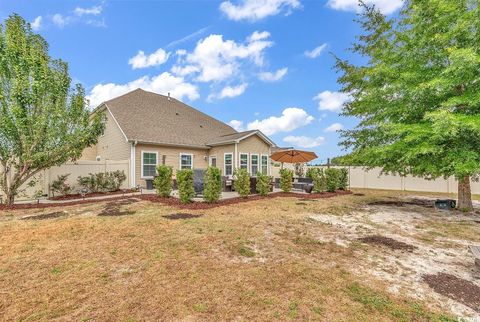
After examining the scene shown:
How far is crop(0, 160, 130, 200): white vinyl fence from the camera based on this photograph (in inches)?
459

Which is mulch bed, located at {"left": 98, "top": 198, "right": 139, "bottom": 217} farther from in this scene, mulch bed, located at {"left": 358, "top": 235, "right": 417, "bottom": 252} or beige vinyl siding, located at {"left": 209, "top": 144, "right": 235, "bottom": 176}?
beige vinyl siding, located at {"left": 209, "top": 144, "right": 235, "bottom": 176}

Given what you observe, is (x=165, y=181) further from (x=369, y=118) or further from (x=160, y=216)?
(x=369, y=118)

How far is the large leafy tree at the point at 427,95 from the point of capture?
26.3 ft

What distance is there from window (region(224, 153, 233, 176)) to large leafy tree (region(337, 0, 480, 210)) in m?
8.82

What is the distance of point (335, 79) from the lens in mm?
13406

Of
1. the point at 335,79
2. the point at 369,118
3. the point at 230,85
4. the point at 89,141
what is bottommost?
the point at 89,141

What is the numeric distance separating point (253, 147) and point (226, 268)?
15.5 meters

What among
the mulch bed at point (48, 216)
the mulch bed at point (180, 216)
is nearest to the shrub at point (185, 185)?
the mulch bed at point (180, 216)

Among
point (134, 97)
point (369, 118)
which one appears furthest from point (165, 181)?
point (134, 97)

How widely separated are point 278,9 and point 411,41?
272 inches

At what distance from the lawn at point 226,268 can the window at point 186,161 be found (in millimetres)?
10106

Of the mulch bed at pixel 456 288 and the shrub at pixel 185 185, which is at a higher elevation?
the shrub at pixel 185 185

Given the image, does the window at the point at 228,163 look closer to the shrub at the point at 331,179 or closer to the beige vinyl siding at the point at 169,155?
the beige vinyl siding at the point at 169,155

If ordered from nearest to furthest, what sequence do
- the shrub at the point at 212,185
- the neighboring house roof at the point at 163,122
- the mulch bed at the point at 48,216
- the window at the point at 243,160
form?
the mulch bed at the point at 48,216
the shrub at the point at 212,185
the neighboring house roof at the point at 163,122
the window at the point at 243,160
